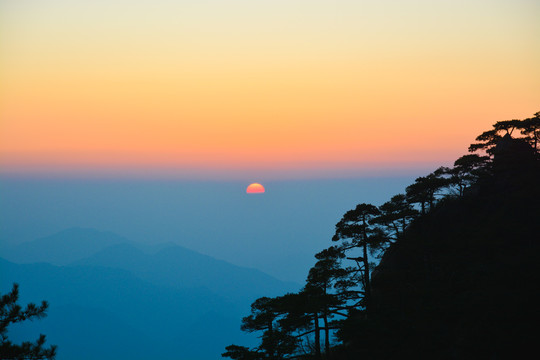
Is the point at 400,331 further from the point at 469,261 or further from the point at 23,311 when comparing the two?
the point at 23,311

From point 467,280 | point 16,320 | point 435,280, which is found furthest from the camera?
point 435,280

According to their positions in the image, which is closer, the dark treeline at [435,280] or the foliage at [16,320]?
the foliage at [16,320]

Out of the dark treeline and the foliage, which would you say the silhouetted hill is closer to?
the dark treeline

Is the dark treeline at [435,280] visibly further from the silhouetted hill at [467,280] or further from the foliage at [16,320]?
the foliage at [16,320]

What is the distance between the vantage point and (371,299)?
42219 mm

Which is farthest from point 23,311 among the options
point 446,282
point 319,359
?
point 446,282

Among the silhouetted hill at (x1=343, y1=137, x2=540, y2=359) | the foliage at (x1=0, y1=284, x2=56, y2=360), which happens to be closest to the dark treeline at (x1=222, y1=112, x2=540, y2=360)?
the silhouetted hill at (x1=343, y1=137, x2=540, y2=359)

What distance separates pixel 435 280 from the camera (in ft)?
125

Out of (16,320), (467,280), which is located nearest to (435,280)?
(467,280)

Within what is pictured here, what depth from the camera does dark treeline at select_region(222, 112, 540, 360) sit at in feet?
103

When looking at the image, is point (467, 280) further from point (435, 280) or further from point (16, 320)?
point (16, 320)

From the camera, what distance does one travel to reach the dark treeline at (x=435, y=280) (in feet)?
103

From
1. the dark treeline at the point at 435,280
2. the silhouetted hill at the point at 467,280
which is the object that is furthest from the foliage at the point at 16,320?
the silhouetted hill at the point at 467,280

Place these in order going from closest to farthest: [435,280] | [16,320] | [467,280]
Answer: [16,320]
[467,280]
[435,280]
